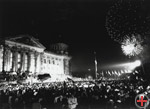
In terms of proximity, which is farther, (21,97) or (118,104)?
(21,97)

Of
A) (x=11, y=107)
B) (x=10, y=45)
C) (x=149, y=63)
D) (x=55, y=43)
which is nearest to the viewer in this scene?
(x=11, y=107)

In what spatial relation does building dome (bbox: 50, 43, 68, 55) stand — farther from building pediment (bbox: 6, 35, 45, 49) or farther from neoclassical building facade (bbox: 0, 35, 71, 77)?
building pediment (bbox: 6, 35, 45, 49)

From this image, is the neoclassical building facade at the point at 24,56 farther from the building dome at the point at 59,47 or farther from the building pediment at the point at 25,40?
the building dome at the point at 59,47

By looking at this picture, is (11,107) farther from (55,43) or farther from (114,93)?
(55,43)

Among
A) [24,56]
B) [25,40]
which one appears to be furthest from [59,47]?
[24,56]

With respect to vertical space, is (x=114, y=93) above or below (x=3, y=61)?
below

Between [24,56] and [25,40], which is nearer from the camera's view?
[24,56]

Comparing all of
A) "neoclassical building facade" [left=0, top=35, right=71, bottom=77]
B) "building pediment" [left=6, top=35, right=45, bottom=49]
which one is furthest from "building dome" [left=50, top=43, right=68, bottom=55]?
"building pediment" [left=6, top=35, right=45, bottom=49]

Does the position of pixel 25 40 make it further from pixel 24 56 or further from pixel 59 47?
pixel 59 47

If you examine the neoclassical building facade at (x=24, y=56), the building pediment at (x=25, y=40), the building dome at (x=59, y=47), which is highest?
the building dome at (x=59, y=47)

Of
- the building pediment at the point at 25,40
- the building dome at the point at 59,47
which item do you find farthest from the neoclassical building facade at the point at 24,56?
the building dome at the point at 59,47

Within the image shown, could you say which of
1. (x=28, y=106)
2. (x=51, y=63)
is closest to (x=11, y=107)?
(x=28, y=106)
